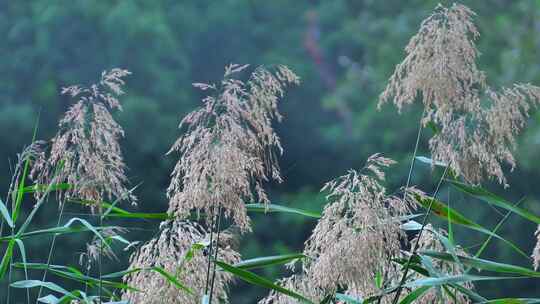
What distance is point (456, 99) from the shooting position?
2270mm

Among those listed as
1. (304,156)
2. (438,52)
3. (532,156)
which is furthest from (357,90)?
(438,52)

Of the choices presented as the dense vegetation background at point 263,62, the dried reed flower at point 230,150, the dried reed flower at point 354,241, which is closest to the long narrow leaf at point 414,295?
the dried reed flower at point 354,241

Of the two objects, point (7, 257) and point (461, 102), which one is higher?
point (461, 102)

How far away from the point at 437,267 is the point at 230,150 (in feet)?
1.71

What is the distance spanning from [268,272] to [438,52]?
1181cm

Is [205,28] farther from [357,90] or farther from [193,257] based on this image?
[193,257]

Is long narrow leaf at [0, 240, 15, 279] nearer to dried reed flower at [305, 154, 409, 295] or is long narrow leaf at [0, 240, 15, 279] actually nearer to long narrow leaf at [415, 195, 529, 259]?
dried reed flower at [305, 154, 409, 295]

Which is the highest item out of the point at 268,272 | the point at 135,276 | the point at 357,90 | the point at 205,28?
the point at 205,28

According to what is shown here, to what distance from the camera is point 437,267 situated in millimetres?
2344

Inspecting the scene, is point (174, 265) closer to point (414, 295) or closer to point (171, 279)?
point (171, 279)

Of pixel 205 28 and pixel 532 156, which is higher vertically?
pixel 205 28

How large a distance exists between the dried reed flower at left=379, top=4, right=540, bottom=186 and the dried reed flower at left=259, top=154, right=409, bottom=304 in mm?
A: 140

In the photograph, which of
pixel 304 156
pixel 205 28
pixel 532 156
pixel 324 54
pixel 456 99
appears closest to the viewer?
pixel 456 99

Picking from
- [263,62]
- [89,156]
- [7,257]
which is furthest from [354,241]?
[263,62]
